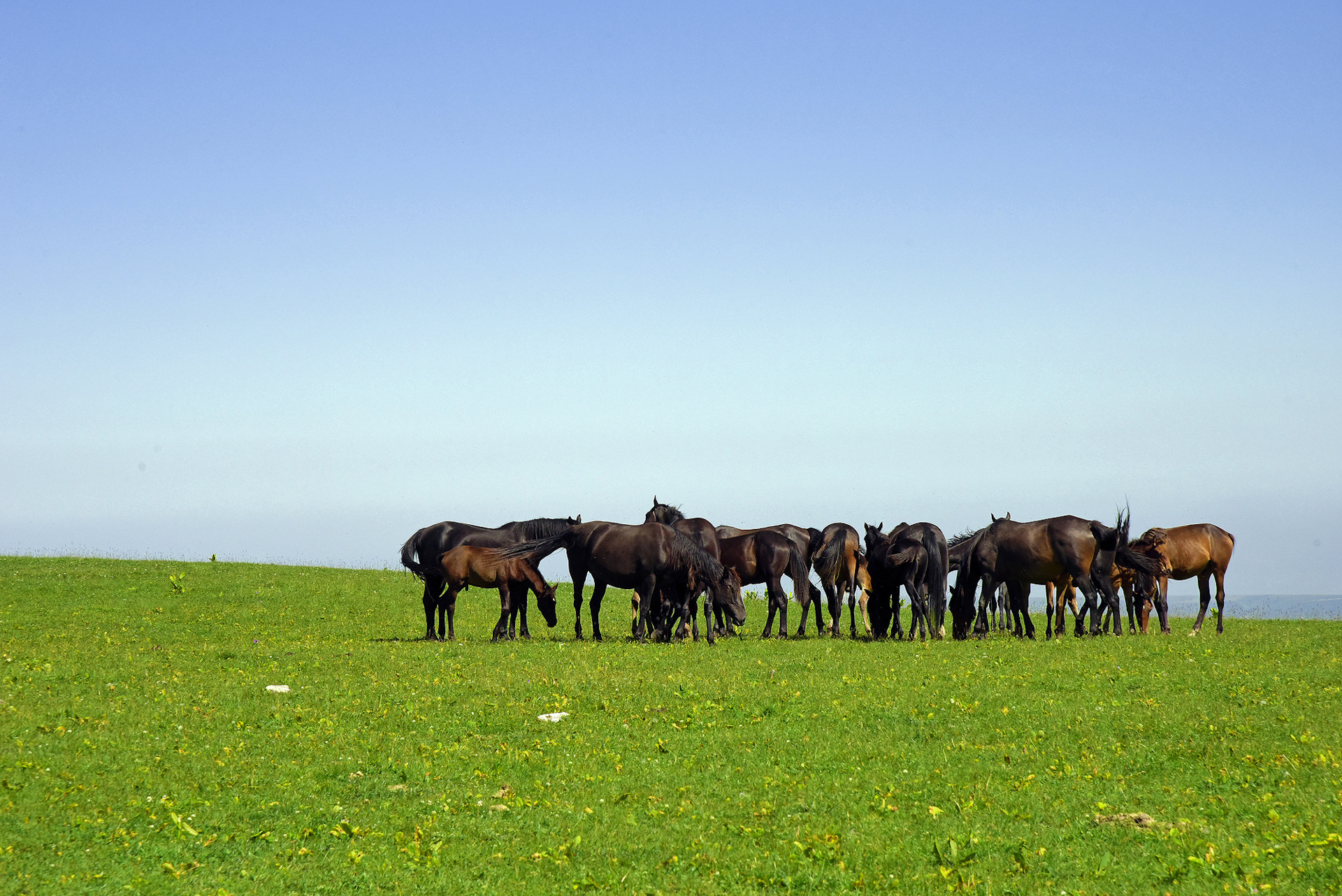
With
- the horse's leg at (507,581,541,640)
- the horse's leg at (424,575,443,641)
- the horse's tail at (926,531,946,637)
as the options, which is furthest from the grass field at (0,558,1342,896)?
the horse's tail at (926,531,946,637)

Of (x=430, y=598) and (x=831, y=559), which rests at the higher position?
(x=831, y=559)

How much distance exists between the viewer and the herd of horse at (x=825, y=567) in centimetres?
2444

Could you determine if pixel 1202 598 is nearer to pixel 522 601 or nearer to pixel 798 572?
pixel 798 572

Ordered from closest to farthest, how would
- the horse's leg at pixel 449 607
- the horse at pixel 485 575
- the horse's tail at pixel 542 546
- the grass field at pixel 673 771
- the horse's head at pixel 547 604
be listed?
1. the grass field at pixel 673 771
2. the horse at pixel 485 575
3. the horse's leg at pixel 449 607
4. the horse's head at pixel 547 604
5. the horse's tail at pixel 542 546

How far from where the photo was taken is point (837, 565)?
2667cm

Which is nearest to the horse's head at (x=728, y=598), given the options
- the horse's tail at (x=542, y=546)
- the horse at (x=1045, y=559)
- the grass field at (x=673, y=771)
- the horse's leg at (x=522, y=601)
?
the grass field at (x=673, y=771)

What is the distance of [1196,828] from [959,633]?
1554 centimetres

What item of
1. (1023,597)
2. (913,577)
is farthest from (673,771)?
(1023,597)

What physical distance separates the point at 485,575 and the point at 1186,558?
A: 663 inches

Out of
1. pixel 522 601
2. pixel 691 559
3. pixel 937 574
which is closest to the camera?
pixel 691 559

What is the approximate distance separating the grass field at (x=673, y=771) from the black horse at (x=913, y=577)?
183 inches

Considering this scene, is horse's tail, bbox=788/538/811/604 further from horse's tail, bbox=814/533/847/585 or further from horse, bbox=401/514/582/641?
horse, bbox=401/514/582/641

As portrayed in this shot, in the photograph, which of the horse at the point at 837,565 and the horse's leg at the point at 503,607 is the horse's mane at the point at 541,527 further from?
the horse at the point at 837,565

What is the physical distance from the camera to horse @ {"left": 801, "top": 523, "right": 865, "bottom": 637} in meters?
26.5
